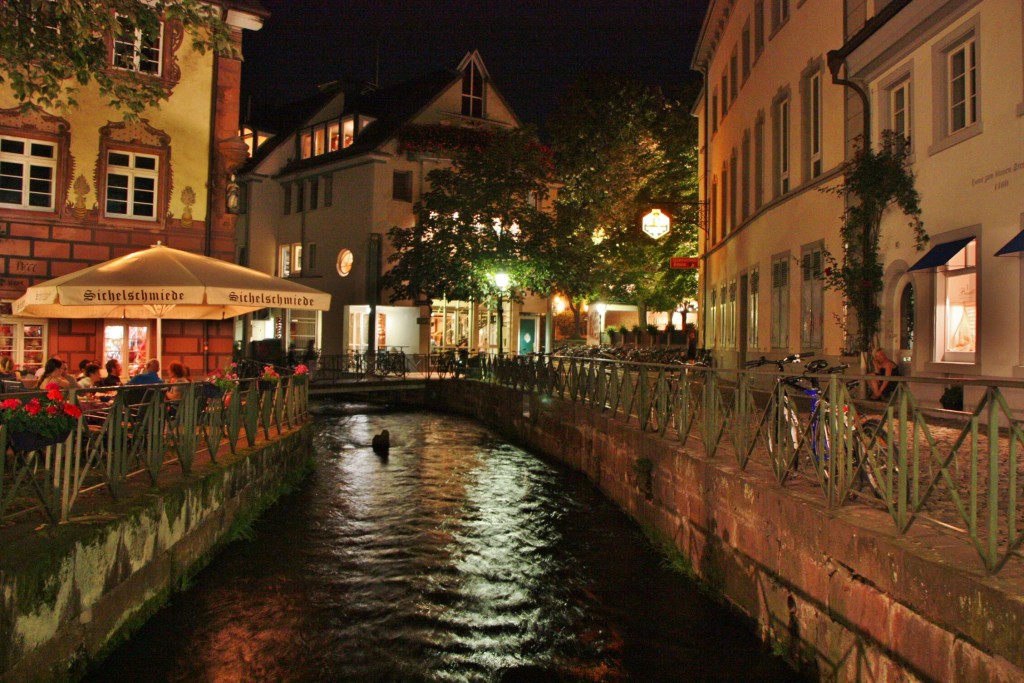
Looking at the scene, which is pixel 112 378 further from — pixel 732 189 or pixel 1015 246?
pixel 732 189

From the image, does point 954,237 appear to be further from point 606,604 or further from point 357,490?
point 357,490

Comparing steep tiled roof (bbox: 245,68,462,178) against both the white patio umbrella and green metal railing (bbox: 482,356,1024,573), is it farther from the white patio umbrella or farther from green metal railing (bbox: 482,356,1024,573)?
green metal railing (bbox: 482,356,1024,573)

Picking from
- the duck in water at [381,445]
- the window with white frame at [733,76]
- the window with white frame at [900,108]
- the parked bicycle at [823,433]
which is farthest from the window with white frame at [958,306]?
the window with white frame at [733,76]

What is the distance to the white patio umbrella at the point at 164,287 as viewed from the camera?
35.6ft

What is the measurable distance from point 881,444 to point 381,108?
117 ft

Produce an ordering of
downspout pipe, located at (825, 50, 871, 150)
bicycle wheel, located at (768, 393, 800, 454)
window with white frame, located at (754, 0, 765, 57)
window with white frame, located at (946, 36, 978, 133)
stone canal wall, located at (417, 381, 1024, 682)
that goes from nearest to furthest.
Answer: stone canal wall, located at (417, 381, 1024, 682), bicycle wheel, located at (768, 393, 800, 454), window with white frame, located at (946, 36, 978, 133), downspout pipe, located at (825, 50, 871, 150), window with white frame, located at (754, 0, 765, 57)

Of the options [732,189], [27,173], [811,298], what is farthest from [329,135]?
[811,298]

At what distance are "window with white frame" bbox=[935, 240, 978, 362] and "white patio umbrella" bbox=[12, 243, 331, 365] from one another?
8887 mm

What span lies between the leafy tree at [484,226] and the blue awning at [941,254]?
57.1 ft

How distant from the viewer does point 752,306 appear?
72.2 feet

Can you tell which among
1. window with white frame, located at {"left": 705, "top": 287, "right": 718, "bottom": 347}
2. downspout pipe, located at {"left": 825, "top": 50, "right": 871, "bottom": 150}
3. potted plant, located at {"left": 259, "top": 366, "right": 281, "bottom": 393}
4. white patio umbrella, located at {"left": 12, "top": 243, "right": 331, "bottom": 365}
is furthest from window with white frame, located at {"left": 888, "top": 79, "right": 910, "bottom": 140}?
window with white frame, located at {"left": 705, "top": 287, "right": 718, "bottom": 347}

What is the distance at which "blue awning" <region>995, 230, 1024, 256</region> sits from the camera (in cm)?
993

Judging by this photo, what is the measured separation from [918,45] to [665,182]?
2485 centimetres

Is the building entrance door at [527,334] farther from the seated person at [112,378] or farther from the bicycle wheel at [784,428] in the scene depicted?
the bicycle wheel at [784,428]
